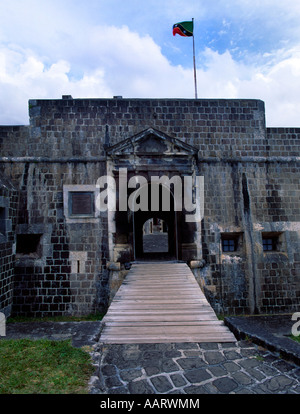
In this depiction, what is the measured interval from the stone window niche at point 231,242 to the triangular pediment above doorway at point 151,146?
3.17 m

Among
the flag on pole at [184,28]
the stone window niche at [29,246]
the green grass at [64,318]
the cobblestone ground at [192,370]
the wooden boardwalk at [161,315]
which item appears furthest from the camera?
the flag on pole at [184,28]

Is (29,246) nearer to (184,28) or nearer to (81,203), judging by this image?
(81,203)

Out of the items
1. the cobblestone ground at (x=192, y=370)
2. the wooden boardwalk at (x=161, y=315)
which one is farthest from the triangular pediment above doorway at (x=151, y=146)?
the cobblestone ground at (x=192, y=370)

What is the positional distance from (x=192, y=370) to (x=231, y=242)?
636 cm

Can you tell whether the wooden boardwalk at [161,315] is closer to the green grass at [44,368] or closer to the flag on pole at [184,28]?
the green grass at [44,368]

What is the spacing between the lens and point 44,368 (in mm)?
3496

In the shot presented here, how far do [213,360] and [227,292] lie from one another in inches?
212

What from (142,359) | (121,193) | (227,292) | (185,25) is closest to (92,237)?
(121,193)

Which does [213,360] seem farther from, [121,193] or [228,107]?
[228,107]


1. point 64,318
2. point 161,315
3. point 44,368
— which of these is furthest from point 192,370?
point 64,318

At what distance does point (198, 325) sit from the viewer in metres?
4.32

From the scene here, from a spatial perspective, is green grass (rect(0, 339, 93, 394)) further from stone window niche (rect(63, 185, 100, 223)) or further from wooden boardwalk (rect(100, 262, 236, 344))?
stone window niche (rect(63, 185, 100, 223))

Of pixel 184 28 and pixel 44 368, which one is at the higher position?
pixel 184 28

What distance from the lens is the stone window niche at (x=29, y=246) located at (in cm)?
843
